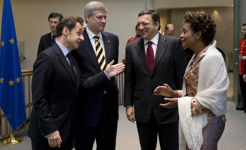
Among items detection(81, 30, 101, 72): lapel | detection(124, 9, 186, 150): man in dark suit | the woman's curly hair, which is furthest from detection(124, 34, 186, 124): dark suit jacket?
the woman's curly hair

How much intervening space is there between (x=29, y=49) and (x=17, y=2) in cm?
153

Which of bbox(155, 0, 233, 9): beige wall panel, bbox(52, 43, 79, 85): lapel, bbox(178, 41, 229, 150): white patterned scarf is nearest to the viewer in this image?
bbox(178, 41, 229, 150): white patterned scarf

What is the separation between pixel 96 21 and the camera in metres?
2.70

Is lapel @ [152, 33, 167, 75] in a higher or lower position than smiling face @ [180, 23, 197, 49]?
lower

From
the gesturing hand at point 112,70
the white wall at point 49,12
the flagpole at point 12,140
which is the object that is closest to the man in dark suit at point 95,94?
the gesturing hand at point 112,70

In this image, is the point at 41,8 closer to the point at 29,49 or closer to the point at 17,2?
the point at 17,2

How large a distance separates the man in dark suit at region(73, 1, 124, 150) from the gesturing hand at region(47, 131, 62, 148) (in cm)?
46

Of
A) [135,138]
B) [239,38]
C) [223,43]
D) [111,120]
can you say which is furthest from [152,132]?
[223,43]

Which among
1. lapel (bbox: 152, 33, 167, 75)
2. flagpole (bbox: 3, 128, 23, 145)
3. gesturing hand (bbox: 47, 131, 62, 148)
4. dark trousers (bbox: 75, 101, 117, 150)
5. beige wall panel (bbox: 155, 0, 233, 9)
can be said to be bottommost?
flagpole (bbox: 3, 128, 23, 145)

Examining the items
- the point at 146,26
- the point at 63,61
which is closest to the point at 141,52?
the point at 146,26

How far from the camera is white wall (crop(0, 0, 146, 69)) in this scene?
8828mm

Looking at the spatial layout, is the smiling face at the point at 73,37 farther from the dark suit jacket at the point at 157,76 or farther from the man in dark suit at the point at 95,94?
the dark suit jacket at the point at 157,76

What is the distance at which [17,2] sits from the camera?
9188 millimetres

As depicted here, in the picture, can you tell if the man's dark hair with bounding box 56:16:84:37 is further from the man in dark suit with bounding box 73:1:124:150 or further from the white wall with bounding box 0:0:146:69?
the white wall with bounding box 0:0:146:69
